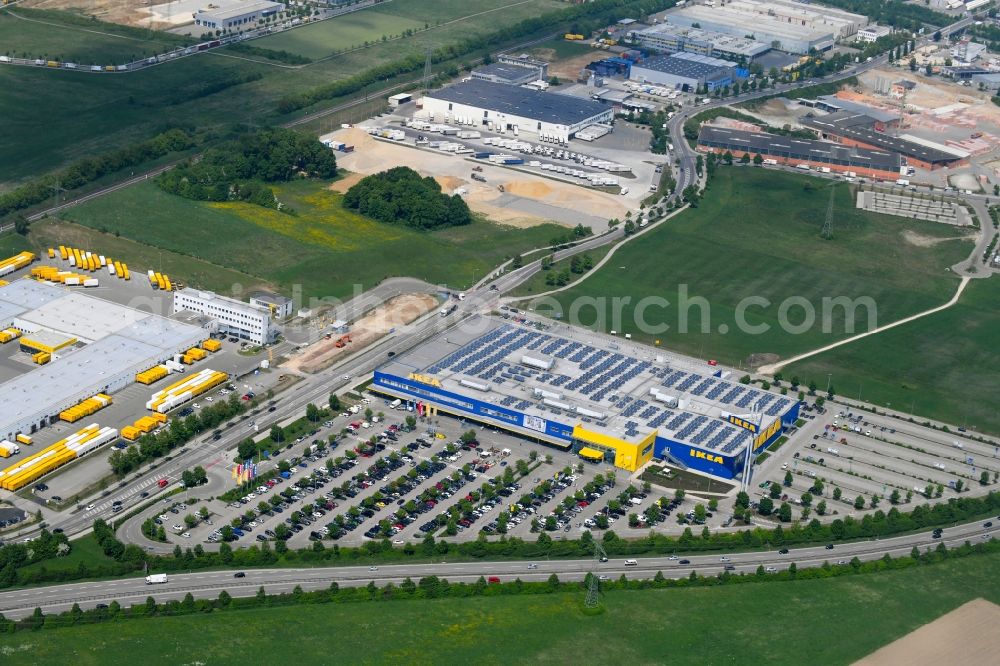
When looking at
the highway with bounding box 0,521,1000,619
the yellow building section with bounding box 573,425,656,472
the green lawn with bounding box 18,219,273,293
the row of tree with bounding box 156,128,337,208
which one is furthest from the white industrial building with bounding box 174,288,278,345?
the highway with bounding box 0,521,1000,619

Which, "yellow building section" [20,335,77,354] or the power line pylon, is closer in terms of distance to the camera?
the power line pylon

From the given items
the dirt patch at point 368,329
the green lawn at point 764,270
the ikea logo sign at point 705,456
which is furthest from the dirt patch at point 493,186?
the ikea logo sign at point 705,456

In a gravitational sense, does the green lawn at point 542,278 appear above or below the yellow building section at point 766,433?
above

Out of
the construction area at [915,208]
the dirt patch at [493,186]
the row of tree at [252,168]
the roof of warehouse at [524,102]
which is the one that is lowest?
the construction area at [915,208]

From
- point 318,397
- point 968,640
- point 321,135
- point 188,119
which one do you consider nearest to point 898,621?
point 968,640

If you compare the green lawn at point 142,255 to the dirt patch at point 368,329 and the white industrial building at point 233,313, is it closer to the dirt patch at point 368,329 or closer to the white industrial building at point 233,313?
the white industrial building at point 233,313

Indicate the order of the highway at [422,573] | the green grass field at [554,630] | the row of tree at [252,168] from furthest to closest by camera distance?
the row of tree at [252,168] → the highway at [422,573] → the green grass field at [554,630]

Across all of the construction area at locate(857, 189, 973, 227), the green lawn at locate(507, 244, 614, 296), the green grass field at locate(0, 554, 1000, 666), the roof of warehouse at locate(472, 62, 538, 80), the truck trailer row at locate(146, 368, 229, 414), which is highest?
the roof of warehouse at locate(472, 62, 538, 80)

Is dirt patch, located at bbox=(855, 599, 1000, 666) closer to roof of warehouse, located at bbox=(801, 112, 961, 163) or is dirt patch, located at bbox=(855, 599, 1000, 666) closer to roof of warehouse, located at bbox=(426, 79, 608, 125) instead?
roof of warehouse, located at bbox=(801, 112, 961, 163)

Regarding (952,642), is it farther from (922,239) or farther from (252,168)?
(252,168)
